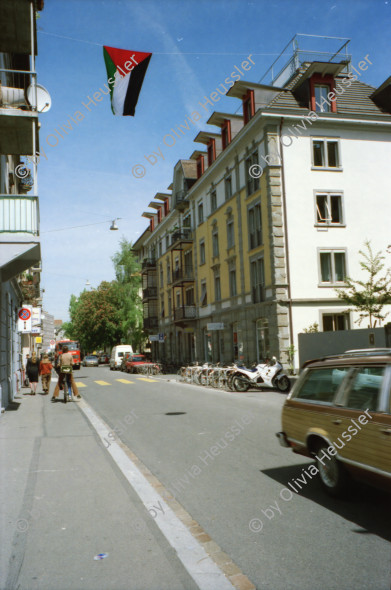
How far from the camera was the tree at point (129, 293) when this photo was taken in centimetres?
5881

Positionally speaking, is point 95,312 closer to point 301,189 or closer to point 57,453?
point 301,189

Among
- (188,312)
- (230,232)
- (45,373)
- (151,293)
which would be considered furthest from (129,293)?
(45,373)

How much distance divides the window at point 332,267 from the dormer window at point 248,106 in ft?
28.8

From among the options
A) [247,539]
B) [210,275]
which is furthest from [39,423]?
[210,275]

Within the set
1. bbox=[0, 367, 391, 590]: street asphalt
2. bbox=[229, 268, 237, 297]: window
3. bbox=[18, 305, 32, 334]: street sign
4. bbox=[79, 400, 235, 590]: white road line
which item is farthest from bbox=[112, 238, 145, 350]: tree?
bbox=[79, 400, 235, 590]: white road line

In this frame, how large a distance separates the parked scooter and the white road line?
1221 cm

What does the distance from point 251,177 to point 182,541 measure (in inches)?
993

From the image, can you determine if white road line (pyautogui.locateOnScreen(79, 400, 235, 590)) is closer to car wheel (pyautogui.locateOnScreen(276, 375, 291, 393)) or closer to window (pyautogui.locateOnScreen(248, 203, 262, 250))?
→ car wheel (pyautogui.locateOnScreen(276, 375, 291, 393))

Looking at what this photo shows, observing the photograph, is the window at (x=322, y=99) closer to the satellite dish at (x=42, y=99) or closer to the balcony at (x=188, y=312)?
the satellite dish at (x=42, y=99)

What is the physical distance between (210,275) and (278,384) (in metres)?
17.3

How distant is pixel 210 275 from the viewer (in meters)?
35.8

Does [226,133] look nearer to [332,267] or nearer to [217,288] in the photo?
[217,288]

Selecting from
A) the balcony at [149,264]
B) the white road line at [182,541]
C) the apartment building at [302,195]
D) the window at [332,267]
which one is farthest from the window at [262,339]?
the balcony at [149,264]

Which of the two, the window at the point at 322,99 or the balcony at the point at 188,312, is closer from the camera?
the window at the point at 322,99
